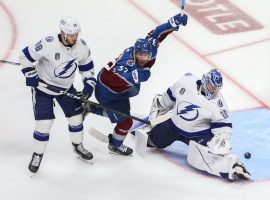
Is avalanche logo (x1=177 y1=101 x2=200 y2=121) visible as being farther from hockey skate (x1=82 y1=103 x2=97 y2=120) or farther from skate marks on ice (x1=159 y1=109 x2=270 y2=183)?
hockey skate (x1=82 y1=103 x2=97 y2=120)

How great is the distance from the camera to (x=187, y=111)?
5.01 metres

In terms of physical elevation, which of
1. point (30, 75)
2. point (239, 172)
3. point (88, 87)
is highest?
point (239, 172)

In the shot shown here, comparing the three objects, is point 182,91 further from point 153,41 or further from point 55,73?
point 55,73

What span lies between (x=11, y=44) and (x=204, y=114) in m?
2.06

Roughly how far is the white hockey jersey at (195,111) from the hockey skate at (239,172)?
199 millimetres

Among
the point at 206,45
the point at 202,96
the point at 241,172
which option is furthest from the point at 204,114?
the point at 206,45

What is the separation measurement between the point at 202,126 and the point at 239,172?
38 centimetres

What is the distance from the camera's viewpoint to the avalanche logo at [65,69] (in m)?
4.68

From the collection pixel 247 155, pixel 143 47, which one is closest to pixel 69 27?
pixel 143 47

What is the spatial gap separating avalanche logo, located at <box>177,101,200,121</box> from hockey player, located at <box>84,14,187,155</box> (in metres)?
0.29

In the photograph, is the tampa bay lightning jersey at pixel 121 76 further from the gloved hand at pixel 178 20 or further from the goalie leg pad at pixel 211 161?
the goalie leg pad at pixel 211 161

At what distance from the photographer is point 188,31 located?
265 inches

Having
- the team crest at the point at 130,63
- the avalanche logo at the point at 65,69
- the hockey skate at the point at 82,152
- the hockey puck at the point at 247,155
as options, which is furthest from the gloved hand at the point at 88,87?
the hockey puck at the point at 247,155

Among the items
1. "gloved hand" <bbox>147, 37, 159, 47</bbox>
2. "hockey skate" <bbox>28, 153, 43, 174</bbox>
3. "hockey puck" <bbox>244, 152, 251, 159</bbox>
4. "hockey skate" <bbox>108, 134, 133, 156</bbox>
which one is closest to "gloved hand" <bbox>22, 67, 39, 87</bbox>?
"hockey skate" <bbox>28, 153, 43, 174</bbox>
